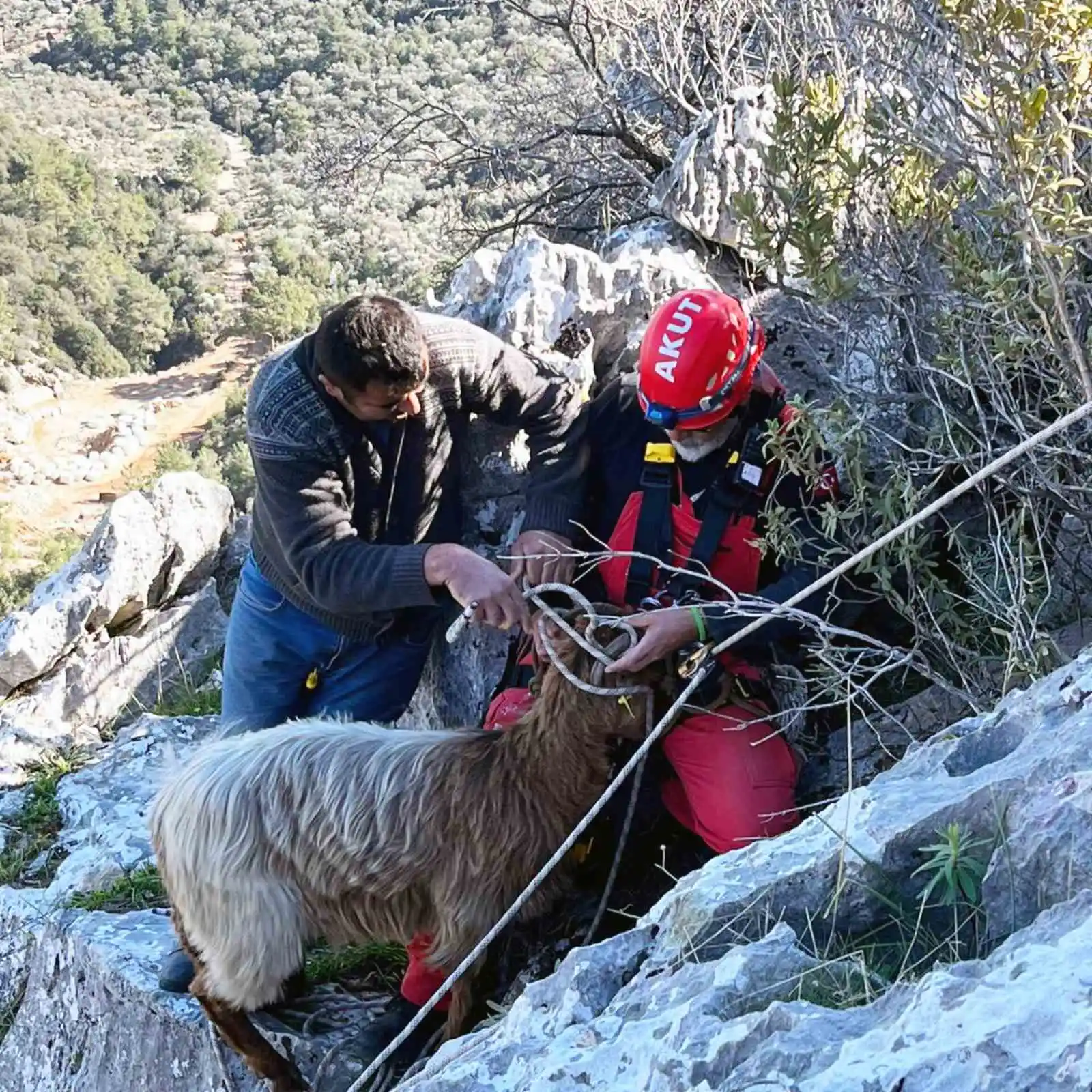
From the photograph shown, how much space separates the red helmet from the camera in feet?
10.5

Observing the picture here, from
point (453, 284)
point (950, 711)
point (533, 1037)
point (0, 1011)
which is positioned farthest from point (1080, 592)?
point (0, 1011)

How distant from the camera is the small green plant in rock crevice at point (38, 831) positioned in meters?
5.39

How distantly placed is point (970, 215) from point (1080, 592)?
3.57 feet

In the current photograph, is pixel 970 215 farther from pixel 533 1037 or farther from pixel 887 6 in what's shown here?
pixel 533 1037

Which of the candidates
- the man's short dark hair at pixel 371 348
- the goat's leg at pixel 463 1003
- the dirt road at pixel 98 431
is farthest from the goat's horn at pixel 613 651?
the dirt road at pixel 98 431

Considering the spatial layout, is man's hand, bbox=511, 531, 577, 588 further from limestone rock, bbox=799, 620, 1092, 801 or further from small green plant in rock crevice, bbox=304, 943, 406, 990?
small green plant in rock crevice, bbox=304, 943, 406, 990

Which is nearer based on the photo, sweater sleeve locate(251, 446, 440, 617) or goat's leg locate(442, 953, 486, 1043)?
goat's leg locate(442, 953, 486, 1043)

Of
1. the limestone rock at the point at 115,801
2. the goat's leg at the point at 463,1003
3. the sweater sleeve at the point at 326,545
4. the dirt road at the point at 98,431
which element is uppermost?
the sweater sleeve at the point at 326,545

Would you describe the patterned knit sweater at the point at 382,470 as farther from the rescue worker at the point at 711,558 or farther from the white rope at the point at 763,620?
the white rope at the point at 763,620

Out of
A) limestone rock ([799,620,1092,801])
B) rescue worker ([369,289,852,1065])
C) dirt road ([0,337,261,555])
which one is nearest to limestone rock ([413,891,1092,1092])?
rescue worker ([369,289,852,1065])

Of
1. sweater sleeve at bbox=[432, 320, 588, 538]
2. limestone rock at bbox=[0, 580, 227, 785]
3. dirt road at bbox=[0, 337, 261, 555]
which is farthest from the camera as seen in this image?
dirt road at bbox=[0, 337, 261, 555]

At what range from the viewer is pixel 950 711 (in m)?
3.46

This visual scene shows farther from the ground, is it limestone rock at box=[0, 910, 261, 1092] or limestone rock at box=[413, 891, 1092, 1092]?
limestone rock at box=[413, 891, 1092, 1092]

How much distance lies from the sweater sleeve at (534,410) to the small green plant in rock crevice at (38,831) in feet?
10.1
